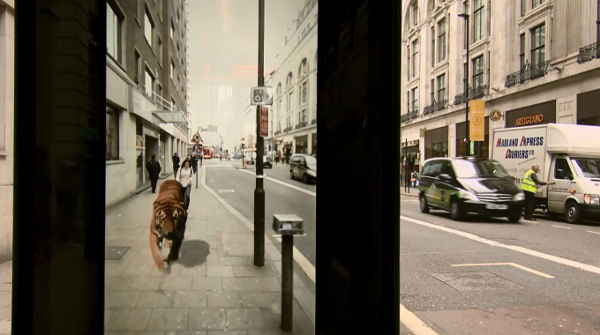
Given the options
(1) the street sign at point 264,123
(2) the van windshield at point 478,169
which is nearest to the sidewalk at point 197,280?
(1) the street sign at point 264,123

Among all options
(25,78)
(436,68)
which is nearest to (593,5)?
(436,68)

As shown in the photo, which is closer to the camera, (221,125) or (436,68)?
(221,125)

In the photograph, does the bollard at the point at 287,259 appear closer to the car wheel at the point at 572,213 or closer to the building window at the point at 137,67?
the building window at the point at 137,67

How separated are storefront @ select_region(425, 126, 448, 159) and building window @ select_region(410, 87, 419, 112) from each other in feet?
9.11

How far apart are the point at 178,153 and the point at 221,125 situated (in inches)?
17.9

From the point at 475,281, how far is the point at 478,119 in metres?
17.7

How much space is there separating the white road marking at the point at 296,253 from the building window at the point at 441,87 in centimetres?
2685

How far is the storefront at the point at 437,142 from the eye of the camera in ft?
86.1

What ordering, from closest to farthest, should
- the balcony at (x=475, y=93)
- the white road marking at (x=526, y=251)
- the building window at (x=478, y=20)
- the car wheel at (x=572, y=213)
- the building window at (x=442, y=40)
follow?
1. the white road marking at (x=526, y=251)
2. the car wheel at (x=572, y=213)
3. the balcony at (x=475, y=93)
4. the building window at (x=478, y=20)
5. the building window at (x=442, y=40)

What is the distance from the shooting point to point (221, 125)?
2084mm

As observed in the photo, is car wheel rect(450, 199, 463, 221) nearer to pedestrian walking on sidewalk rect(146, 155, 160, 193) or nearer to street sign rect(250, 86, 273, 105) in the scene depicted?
street sign rect(250, 86, 273, 105)

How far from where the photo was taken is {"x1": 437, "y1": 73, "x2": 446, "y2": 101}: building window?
2680cm

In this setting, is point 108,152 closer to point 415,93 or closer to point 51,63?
point 51,63

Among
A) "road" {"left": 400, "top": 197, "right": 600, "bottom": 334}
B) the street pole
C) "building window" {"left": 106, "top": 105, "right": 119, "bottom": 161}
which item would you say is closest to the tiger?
"building window" {"left": 106, "top": 105, "right": 119, "bottom": 161}
